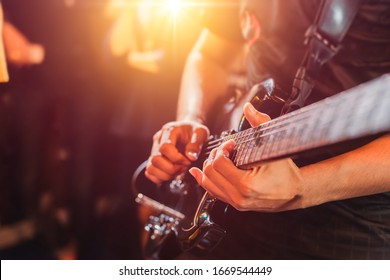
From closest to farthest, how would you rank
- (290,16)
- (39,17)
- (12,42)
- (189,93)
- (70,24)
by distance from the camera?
(290,16) < (189,93) < (12,42) < (39,17) < (70,24)

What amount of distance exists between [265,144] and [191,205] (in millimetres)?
390

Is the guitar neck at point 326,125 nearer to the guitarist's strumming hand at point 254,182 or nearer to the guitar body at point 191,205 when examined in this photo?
the guitarist's strumming hand at point 254,182

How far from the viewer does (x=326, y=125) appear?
2.11ft

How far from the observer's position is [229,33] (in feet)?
4.99

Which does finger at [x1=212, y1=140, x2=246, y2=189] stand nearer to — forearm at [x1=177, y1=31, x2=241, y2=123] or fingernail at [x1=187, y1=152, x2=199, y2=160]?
fingernail at [x1=187, y1=152, x2=199, y2=160]

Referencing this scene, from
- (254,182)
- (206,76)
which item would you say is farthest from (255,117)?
(206,76)

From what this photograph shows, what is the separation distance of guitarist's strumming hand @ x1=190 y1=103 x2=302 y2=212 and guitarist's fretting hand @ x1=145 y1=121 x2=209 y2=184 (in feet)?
0.95

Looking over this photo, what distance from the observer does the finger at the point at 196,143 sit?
1.14 metres

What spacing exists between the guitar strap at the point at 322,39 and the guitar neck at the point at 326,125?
0.62 ft

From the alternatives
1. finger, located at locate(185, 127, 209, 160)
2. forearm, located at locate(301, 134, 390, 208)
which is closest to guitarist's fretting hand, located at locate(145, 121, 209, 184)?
finger, located at locate(185, 127, 209, 160)

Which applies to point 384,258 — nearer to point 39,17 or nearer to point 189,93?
point 189,93

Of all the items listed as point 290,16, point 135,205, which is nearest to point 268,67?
point 290,16

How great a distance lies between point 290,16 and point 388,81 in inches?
23.2

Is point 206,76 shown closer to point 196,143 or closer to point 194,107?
point 194,107
